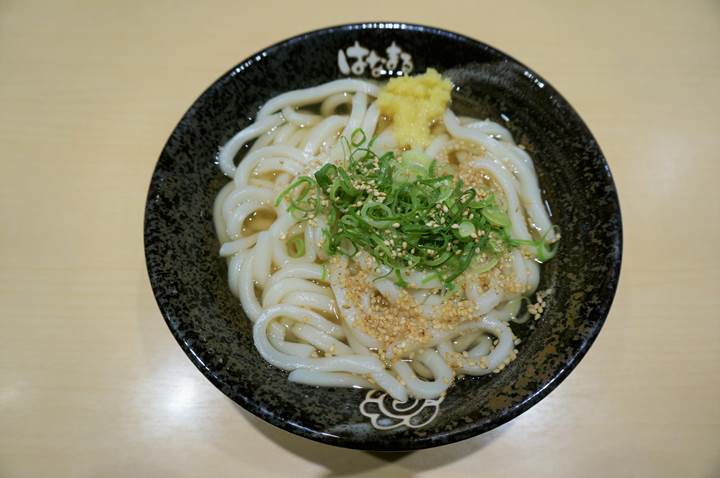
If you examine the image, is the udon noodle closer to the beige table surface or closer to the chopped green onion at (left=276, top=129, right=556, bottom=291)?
the chopped green onion at (left=276, top=129, right=556, bottom=291)

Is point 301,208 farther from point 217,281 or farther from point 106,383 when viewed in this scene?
point 106,383

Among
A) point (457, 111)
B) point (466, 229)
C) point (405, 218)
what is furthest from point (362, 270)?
point (457, 111)

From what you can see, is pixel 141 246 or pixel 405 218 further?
pixel 141 246

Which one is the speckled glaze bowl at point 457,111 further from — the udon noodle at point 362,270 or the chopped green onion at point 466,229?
the chopped green onion at point 466,229

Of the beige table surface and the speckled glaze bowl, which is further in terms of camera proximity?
the beige table surface

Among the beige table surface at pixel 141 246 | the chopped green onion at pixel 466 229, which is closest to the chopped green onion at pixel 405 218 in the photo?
the chopped green onion at pixel 466 229

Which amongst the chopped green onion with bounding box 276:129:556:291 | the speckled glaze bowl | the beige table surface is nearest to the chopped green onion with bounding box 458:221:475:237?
the chopped green onion with bounding box 276:129:556:291

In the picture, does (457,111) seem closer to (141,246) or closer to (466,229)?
(466,229)
